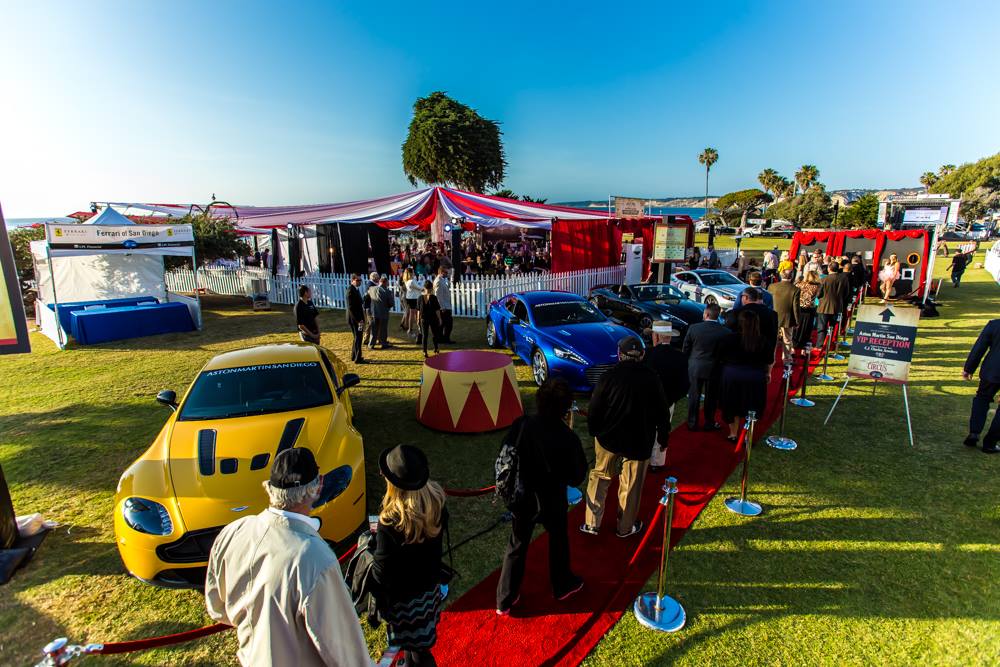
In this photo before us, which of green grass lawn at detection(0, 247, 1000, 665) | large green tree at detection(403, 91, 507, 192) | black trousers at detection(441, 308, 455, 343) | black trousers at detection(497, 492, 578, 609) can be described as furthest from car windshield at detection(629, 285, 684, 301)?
large green tree at detection(403, 91, 507, 192)

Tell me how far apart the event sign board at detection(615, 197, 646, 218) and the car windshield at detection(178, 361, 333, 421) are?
15.7m

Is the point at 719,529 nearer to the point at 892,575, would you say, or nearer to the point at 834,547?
the point at 834,547

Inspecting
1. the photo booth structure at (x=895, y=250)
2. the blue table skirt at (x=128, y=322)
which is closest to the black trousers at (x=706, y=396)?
the photo booth structure at (x=895, y=250)

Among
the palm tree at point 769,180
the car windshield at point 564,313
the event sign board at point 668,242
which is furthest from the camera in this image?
the palm tree at point 769,180

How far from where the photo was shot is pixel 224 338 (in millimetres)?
13445

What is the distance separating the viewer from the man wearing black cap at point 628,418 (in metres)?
3.96

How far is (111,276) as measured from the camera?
52.3 ft

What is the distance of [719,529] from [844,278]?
7592mm

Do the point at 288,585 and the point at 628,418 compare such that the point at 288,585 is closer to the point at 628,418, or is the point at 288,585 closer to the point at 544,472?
the point at 544,472

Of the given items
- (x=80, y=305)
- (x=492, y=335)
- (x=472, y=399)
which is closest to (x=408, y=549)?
(x=472, y=399)

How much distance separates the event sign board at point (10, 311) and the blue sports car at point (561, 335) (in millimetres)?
6056

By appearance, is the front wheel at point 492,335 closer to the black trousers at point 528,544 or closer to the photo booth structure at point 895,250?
the black trousers at point 528,544

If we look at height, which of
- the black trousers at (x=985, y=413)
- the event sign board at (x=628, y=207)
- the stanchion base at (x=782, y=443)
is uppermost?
the event sign board at (x=628, y=207)

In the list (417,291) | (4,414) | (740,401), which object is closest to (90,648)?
(740,401)
